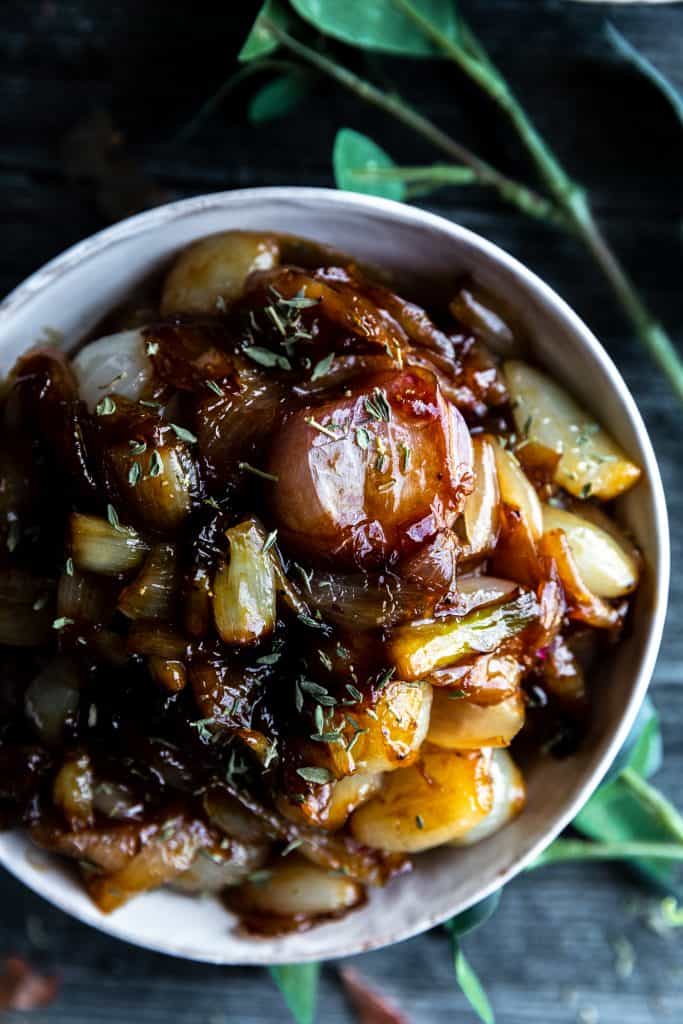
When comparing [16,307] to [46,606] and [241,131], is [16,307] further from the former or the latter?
[241,131]

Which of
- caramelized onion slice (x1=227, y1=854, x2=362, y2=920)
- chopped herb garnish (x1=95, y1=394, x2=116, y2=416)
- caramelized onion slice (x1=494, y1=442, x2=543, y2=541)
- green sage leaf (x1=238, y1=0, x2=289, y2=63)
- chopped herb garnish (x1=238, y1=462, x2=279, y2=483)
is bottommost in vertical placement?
caramelized onion slice (x1=227, y1=854, x2=362, y2=920)

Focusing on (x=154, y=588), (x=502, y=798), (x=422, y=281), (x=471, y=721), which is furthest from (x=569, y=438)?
(x=154, y=588)

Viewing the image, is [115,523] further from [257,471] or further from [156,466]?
[257,471]

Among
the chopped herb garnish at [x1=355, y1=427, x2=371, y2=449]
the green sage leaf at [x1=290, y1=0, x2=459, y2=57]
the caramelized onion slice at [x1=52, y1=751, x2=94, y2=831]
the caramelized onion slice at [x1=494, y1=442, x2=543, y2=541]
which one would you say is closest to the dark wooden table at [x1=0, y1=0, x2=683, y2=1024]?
the green sage leaf at [x1=290, y1=0, x2=459, y2=57]

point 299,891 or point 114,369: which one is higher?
point 114,369

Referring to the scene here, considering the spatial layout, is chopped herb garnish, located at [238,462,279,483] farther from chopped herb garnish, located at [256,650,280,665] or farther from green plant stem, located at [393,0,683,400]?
green plant stem, located at [393,0,683,400]
